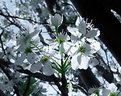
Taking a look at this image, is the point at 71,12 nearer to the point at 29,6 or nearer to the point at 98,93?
the point at 29,6

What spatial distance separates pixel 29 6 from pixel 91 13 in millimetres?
2659

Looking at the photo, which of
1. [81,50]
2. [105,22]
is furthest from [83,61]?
[105,22]

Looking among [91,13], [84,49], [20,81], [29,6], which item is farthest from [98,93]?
[29,6]

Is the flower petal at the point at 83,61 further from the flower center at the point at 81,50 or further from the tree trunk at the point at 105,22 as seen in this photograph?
the tree trunk at the point at 105,22

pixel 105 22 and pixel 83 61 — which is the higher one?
Answer: pixel 105 22

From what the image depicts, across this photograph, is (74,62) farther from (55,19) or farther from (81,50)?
(55,19)

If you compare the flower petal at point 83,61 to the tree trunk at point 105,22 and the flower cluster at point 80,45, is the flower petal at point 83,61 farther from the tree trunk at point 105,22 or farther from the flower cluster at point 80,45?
the tree trunk at point 105,22

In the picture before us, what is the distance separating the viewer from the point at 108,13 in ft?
3.49

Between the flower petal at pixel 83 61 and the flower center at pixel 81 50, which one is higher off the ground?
the flower center at pixel 81 50

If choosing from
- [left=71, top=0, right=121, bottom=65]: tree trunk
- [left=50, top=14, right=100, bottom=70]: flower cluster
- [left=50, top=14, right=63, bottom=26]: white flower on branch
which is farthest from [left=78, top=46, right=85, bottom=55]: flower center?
[left=71, top=0, right=121, bottom=65]: tree trunk

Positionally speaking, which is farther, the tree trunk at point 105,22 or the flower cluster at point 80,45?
the tree trunk at point 105,22

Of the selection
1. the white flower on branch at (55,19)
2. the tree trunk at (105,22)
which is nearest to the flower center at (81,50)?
the white flower on branch at (55,19)

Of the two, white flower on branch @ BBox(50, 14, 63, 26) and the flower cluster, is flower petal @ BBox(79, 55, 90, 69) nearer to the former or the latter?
the flower cluster

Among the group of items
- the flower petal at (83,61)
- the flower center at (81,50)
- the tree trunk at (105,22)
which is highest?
the tree trunk at (105,22)
